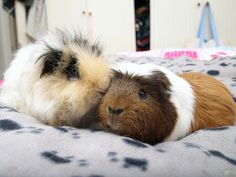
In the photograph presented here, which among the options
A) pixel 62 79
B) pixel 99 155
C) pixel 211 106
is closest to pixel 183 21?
pixel 211 106

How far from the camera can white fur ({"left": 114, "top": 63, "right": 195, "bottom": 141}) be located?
668mm

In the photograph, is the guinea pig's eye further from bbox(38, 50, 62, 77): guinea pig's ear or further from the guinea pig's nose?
bbox(38, 50, 62, 77): guinea pig's ear


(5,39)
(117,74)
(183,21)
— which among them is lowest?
(117,74)

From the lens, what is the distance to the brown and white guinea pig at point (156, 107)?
1.96 feet

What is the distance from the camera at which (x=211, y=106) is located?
0.74 metres

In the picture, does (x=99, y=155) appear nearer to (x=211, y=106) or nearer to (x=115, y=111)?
(x=115, y=111)

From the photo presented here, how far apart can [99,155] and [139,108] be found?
0.14m

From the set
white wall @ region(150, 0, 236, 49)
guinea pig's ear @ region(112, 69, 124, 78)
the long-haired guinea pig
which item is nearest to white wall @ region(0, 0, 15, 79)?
white wall @ region(150, 0, 236, 49)

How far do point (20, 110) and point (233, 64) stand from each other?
1001 millimetres

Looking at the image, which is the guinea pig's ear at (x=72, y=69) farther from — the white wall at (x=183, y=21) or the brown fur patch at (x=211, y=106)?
the white wall at (x=183, y=21)

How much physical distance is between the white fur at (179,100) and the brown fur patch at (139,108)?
23mm

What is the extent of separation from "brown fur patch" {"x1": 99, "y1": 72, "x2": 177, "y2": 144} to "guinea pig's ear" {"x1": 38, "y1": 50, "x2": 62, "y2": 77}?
148mm

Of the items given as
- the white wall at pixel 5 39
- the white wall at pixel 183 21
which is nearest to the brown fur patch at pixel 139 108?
the white wall at pixel 183 21

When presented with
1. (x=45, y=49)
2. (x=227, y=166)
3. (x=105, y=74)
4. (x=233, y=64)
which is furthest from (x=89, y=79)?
(x=233, y=64)
